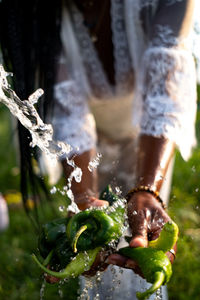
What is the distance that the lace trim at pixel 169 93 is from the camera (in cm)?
137

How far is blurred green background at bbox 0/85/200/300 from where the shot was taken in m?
1.42

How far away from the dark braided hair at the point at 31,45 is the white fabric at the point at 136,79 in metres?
0.09

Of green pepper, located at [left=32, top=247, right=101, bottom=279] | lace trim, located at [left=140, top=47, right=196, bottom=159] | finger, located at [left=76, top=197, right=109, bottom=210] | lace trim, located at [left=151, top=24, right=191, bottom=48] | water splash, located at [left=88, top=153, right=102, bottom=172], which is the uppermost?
lace trim, located at [left=151, top=24, right=191, bottom=48]

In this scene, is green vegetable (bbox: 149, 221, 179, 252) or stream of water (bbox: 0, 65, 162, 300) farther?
stream of water (bbox: 0, 65, 162, 300)

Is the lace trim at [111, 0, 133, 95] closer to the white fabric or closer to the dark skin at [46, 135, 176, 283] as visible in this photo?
the white fabric

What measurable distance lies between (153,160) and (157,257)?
0.38 meters

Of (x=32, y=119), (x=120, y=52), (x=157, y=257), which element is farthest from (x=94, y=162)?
(x=120, y=52)

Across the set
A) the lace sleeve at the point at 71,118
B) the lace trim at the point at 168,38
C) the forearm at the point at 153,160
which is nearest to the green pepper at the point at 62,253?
the forearm at the point at 153,160

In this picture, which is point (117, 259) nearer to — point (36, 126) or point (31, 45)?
point (36, 126)

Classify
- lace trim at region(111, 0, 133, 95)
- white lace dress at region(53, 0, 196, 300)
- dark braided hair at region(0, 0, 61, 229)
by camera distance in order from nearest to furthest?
white lace dress at region(53, 0, 196, 300) < dark braided hair at region(0, 0, 61, 229) < lace trim at region(111, 0, 133, 95)

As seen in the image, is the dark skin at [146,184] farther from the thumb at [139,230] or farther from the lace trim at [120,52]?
the lace trim at [120,52]

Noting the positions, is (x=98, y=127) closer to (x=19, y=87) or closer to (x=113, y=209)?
(x=19, y=87)

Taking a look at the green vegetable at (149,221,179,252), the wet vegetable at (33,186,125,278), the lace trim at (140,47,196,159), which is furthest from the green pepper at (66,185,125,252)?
the lace trim at (140,47,196,159)

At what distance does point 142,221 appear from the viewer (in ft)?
3.59
